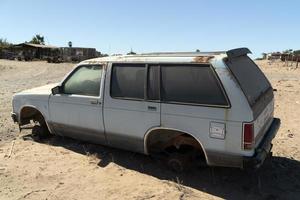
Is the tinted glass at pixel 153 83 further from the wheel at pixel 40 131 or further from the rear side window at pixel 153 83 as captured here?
the wheel at pixel 40 131

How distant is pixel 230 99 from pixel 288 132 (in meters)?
3.93

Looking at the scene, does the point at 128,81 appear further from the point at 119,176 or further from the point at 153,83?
the point at 119,176

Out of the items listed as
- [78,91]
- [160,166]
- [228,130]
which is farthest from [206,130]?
[78,91]

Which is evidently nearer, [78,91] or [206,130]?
[206,130]

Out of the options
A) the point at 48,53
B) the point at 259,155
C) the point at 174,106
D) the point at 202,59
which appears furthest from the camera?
the point at 48,53

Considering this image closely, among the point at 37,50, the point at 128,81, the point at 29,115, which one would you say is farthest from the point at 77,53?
the point at 128,81

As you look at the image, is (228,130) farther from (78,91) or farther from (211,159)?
(78,91)

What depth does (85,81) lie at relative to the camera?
22.6 feet

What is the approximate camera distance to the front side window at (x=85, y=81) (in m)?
6.64

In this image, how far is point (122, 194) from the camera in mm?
5359

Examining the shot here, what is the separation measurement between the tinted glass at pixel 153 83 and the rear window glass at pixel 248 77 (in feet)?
3.56

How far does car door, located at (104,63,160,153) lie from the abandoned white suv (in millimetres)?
13

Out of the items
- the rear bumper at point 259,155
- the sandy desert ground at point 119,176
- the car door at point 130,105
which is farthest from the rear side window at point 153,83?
the rear bumper at point 259,155

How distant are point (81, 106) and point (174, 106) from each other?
1883mm
